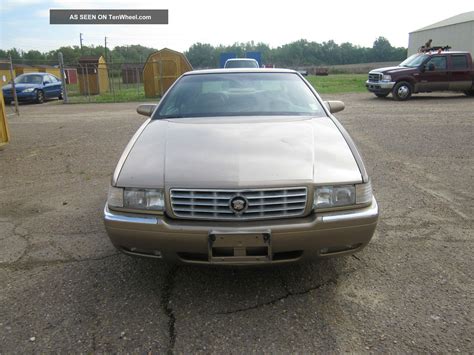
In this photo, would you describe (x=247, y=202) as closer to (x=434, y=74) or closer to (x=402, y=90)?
(x=402, y=90)

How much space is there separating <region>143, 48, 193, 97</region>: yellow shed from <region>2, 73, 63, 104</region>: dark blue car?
4888 mm

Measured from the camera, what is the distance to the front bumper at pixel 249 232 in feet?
8.40

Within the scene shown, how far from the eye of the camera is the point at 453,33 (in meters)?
35.9

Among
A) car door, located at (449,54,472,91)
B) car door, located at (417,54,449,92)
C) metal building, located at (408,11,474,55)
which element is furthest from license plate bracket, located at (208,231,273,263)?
metal building, located at (408,11,474,55)

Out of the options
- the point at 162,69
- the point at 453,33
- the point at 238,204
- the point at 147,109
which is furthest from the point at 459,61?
the point at 453,33

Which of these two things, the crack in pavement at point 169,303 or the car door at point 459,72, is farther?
the car door at point 459,72

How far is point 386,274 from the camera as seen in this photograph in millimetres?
3170

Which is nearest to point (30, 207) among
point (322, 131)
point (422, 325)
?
point (322, 131)

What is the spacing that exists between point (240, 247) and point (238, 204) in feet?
0.86

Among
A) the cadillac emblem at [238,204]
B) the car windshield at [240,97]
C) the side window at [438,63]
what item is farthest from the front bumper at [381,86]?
the cadillac emblem at [238,204]

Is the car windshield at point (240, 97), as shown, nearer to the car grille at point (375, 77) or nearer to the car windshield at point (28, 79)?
the car grille at point (375, 77)

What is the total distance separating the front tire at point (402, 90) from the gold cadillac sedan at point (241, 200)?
15.2m

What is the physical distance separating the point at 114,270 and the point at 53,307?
589 mm

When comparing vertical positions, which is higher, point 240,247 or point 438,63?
point 438,63
